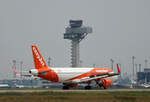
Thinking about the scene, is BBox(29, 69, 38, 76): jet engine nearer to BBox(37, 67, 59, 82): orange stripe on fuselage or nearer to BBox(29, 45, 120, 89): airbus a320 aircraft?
BBox(29, 45, 120, 89): airbus a320 aircraft

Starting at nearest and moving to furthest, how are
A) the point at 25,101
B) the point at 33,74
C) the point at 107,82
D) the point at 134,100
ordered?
the point at 25,101
the point at 134,100
the point at 33,74
the point at 107,82

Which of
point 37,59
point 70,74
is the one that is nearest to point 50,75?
point 37,59

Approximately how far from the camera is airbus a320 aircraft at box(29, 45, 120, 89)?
268ft

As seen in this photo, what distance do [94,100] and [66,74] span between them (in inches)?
1323

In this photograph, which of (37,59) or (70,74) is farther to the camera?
(70,74)

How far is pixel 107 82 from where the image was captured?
85.8 m

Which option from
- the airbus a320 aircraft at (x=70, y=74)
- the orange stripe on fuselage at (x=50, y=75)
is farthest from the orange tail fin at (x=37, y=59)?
the orange stripe on fuselage at (x=50, y=75)

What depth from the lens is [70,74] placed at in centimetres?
8538

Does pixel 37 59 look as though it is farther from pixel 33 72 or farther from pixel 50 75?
pixel 50 75

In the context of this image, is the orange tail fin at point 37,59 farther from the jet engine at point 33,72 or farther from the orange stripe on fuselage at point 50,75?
the jet engine at point 33,72

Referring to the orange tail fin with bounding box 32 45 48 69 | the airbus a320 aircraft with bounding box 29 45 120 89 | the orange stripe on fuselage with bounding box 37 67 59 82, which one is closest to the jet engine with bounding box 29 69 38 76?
the airbus a320 aircraft with bounding box 29 45 120 89

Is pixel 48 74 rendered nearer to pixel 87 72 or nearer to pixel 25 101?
pixel 87 72

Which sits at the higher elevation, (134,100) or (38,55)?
(38,55)

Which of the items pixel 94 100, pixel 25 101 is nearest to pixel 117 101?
pixel 94 100
